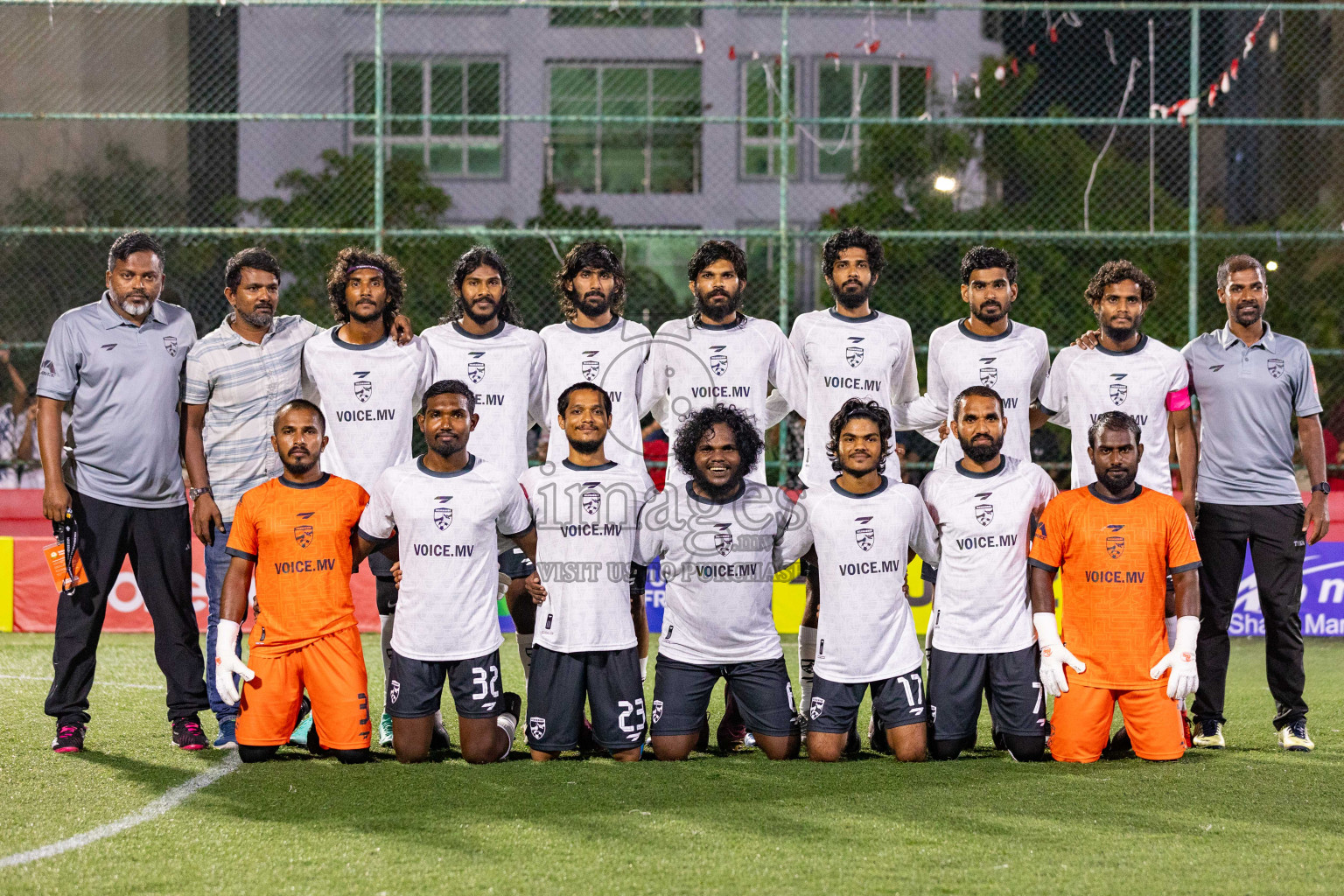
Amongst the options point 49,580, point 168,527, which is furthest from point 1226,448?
point 49,580

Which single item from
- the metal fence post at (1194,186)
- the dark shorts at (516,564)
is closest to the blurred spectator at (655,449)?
the metal fence post at (1194,186)

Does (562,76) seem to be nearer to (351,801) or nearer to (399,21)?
(399,21)

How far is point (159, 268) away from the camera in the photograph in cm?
598

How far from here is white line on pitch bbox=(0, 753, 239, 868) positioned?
13.5 feet

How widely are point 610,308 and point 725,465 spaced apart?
108cm

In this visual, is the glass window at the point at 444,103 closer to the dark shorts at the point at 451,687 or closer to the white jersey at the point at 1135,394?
the white jersey at the point at 1135,394

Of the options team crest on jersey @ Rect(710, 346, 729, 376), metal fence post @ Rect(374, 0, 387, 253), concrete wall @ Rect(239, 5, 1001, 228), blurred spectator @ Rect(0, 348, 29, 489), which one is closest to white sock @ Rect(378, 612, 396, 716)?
team crest on jersey @ Rect(710, 346, 729, 376)

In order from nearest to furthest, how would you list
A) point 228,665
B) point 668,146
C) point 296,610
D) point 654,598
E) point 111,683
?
point 228,665, point 296,610, point 111,683, point 654,598, point 668,146

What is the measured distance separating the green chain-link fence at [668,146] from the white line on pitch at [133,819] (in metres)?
8.33

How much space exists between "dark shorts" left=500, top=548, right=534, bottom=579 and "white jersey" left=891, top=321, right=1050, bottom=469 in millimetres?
1781

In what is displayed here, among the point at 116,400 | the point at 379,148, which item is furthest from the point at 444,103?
the point at 116,400

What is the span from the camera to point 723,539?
18.3 feet

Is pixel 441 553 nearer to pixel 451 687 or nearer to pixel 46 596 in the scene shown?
pixel 451 687

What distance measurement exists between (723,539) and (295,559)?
1640 millimetres
